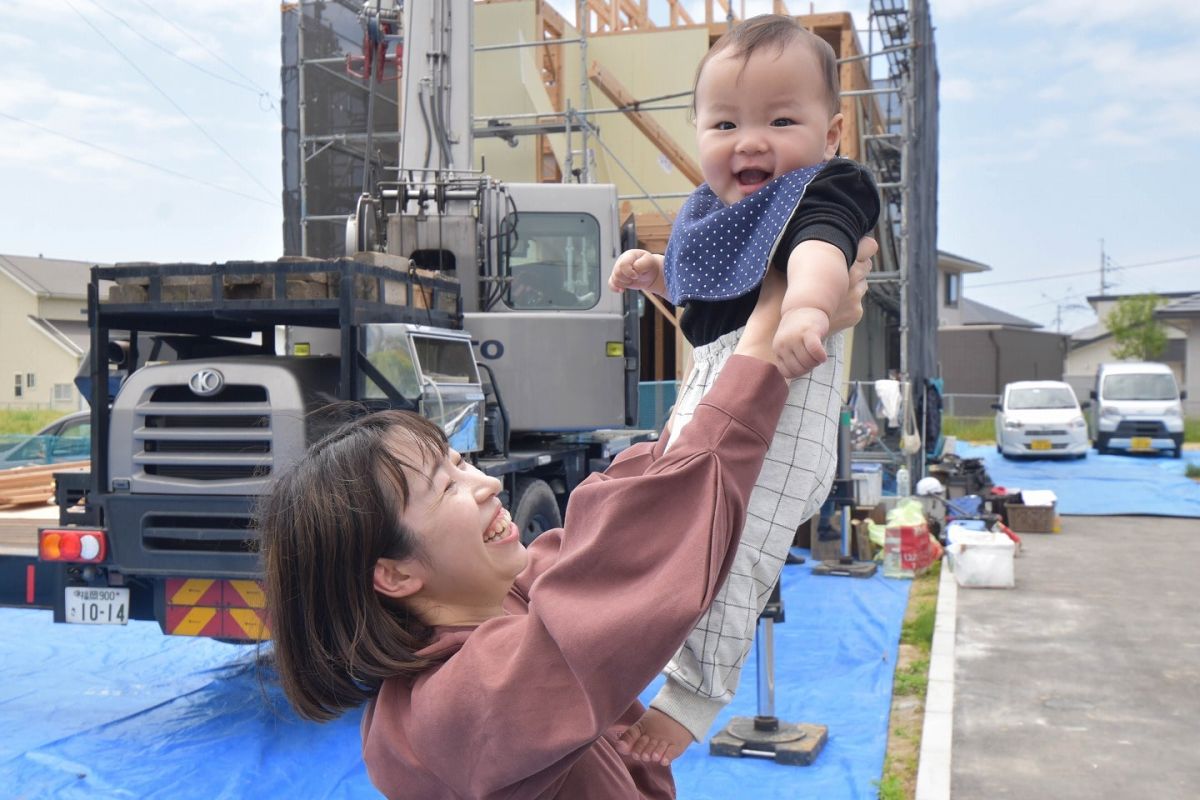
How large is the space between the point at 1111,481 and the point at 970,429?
38.6 feet

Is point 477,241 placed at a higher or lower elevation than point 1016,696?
higher

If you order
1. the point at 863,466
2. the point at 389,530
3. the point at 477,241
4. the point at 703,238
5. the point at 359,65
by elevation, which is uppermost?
the point at 359,65

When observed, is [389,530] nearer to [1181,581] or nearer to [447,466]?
[447,466]

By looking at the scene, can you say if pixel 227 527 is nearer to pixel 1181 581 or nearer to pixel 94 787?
pixel 94 787

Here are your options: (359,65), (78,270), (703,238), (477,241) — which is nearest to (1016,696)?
(477,241)

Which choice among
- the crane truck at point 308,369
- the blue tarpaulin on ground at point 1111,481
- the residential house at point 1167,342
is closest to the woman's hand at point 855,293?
the crane truck at point 308,369

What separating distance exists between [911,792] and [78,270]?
50.7 meters

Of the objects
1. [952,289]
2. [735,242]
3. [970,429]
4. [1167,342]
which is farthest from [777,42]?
[952,289]

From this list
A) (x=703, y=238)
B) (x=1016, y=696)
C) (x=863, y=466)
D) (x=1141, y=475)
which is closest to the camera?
(x=703, y=238)

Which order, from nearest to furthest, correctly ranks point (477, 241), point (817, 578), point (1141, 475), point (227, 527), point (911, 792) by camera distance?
point (911, 792) → point (227, 527) → point (477, 241) → point (817, 578) → point (1141, 475)

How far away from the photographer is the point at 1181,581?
10.4 meters

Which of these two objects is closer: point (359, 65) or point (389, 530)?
point (389, 530)

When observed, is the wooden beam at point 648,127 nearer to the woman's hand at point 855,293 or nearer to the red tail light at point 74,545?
the red tail light at point 74,545

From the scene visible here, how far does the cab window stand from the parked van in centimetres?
1875
